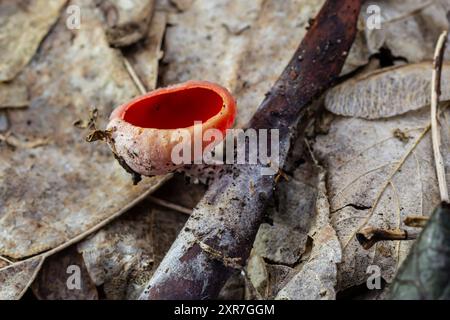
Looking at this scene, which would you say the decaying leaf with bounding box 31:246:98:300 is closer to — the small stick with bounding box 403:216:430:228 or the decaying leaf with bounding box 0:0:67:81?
the decaying leaf with bounding box 0:0:67:81

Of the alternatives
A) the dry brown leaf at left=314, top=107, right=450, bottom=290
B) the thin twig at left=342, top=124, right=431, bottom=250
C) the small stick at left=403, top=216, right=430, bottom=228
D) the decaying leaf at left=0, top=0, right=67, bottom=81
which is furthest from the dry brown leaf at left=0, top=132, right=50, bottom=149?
the small stick at left=403, top=216, right=430, bottom=228

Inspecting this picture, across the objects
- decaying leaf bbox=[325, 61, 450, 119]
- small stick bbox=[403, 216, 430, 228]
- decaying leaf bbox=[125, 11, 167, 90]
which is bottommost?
small stick bbox=[403, 216, 430, 228]

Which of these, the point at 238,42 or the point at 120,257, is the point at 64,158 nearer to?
the point at 120,257

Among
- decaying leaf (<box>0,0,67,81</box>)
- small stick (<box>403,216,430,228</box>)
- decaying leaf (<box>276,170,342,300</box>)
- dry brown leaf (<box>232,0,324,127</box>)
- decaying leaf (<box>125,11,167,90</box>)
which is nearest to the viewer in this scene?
small stick (<box>403,216,430,228</box>)

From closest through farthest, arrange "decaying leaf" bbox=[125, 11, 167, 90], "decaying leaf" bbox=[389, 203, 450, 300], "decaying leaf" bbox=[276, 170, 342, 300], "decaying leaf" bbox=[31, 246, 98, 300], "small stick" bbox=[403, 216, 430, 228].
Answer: "decaying leaf" bbox=[389, 203, 450, 300] → "small stick" bbox=[403, 216, 430, 228] → "decaying leaf" bbox=[276, 170, 342, 300] → "decaying leaf" bbox=[31, 246, 98, 300] → "decaying leaf" bbox=[125, 11, 167, 90]

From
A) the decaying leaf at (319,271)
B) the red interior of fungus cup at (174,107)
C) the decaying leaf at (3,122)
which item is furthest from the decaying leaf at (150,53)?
the decaying leaf at (319,271)

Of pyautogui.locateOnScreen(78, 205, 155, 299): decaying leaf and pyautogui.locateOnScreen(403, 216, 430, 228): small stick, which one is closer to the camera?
pyautogui.locateOnScreen(403, 216, 430, 228): small stick

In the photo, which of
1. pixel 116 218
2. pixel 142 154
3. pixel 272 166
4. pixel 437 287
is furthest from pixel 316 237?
pixel 116 218

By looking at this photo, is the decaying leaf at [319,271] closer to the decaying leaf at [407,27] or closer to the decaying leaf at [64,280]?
the decaying leaf at [64,280]

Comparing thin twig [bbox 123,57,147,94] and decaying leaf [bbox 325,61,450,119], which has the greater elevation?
thin twig [bbox 123,57,147,94]
